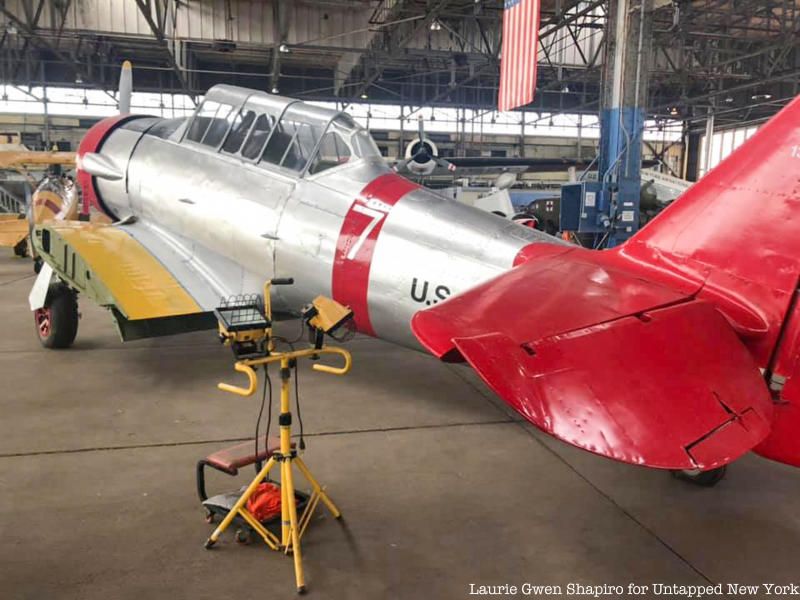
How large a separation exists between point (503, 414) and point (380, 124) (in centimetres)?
3052

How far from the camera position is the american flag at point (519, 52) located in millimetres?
10852

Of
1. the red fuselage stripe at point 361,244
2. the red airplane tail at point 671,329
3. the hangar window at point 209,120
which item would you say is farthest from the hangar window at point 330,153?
the red airplane tail at point 671,329

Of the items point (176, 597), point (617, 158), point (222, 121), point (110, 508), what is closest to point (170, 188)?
point (222, 121)

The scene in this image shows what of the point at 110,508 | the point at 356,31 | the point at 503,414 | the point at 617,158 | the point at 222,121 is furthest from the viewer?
the point at 356,31

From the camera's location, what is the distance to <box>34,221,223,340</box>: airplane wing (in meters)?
5.37

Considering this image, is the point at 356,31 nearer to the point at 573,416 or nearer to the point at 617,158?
the point at 617,158

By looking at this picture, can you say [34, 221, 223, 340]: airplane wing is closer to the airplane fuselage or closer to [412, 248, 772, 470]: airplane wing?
the airplane fuselage

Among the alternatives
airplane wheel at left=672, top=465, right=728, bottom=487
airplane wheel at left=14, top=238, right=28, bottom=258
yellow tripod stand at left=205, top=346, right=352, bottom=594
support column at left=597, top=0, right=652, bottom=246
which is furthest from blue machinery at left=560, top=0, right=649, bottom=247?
airplane wheel at left=14, top=238, right=28, bottom=258

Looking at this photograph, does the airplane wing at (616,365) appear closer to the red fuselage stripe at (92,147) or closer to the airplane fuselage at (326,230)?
the airplane fuselage at (326,230)

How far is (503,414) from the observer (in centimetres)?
522

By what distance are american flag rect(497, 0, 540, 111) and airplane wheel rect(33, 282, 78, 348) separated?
26.6 ft

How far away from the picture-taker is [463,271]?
4324mm

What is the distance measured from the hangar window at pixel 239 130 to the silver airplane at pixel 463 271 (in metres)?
0.02

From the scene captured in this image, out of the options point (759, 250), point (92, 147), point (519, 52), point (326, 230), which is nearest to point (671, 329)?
point (759, 250)
